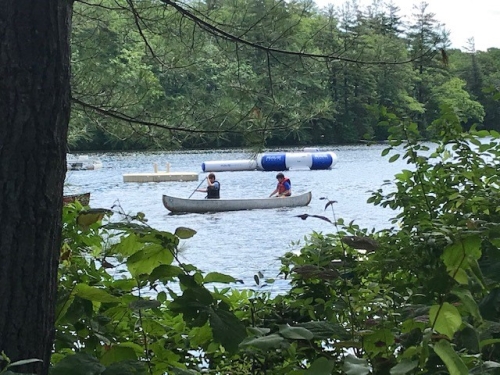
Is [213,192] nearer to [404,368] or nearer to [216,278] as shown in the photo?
[216,278]

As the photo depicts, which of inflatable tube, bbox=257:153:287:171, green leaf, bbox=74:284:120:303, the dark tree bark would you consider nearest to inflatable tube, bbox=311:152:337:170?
inflatable tube, bbox=257:153:287:171

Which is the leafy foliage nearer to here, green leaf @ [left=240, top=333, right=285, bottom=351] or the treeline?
green leaf @ [left=240, top=333, right=285, bottom=351]

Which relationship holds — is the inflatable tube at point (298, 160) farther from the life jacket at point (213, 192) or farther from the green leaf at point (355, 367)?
the green leaf at point (355, 367)

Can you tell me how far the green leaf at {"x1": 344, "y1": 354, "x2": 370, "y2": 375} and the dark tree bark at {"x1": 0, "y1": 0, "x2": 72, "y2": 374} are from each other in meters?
0.67

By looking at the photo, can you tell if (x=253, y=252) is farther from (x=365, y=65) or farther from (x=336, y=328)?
(x=336, y=328)

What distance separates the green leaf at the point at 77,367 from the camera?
45.8 inches

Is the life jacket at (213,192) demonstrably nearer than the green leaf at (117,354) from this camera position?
No

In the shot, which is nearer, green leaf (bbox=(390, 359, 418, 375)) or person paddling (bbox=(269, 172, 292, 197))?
green leaf (bbox=(390, 359, 418, 375))

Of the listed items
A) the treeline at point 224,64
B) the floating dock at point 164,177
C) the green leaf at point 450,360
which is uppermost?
the treeline at point 224,64

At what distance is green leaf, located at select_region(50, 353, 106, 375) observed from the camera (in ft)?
3.82

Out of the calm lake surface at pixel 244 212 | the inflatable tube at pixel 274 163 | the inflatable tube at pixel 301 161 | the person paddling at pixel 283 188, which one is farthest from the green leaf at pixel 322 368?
the inflatable tube at pixel 301 161

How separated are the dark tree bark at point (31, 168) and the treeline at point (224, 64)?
6.49 ft

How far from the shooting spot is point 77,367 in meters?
1.17

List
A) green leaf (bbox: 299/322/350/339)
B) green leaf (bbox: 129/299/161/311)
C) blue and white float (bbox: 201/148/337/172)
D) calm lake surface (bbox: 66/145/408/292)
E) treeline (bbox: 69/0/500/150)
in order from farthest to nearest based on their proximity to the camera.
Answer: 1. blue and white float (bbox: 201/148/337/172)
2. calm lake surface (bbox: 66/145/408/292)
3. treeline (bbox: 69/0/500/150)
4. green leaf (bbox: 129/299/161/311)
5. green leaf (bbox: 299/322/350/339)
